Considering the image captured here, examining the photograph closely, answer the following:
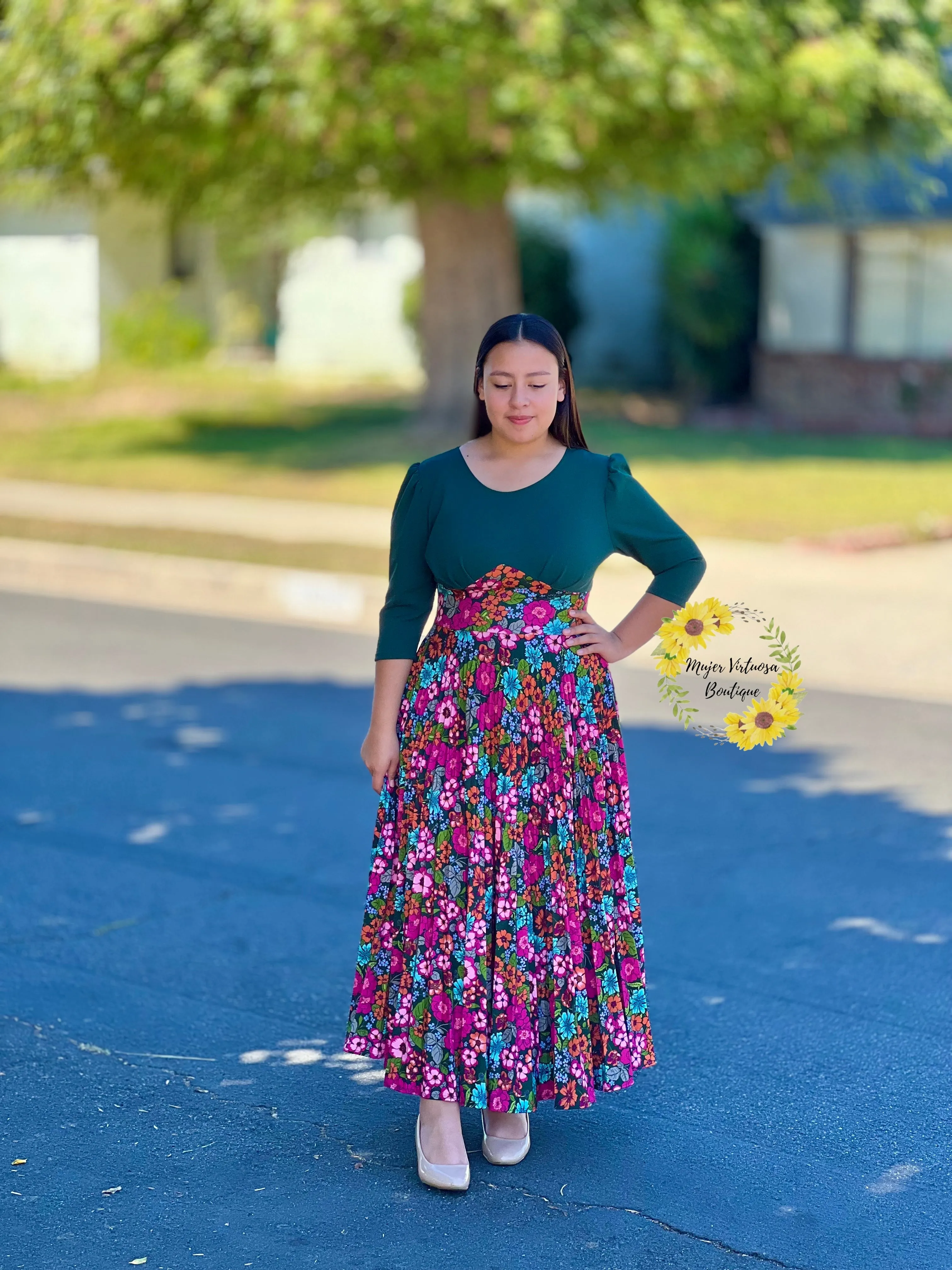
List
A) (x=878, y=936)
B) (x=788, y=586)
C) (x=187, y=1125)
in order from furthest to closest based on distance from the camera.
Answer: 1. (x=788, y=586)
2. (x=878, y=936)
3. (x=187, y=1125)

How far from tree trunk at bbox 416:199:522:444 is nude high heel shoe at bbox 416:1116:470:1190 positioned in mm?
16094

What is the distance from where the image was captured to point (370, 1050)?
3584mm

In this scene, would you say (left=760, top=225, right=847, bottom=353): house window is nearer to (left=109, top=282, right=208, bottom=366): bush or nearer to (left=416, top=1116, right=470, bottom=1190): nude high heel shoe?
(left=109, top=282, right=208, bottom=366): bush

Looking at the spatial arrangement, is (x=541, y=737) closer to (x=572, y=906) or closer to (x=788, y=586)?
(x=572, y=906)

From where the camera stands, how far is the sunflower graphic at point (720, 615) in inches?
138

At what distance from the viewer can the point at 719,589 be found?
11.1 m

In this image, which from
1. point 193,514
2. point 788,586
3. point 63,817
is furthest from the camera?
point 193,514

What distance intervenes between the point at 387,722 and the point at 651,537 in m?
0.66

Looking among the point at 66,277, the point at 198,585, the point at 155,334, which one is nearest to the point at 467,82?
the point at 198,585

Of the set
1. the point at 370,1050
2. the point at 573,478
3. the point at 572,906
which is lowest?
the point at 370,1050

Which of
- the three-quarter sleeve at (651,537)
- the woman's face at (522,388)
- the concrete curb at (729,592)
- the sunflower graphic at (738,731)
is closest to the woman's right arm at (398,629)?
the woman's face at (522,388)

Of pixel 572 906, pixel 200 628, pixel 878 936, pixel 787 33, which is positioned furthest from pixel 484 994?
pixel 787 33

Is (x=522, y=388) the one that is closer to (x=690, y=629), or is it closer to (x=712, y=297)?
(x=690, y=629)

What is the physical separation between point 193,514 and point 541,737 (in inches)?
451
